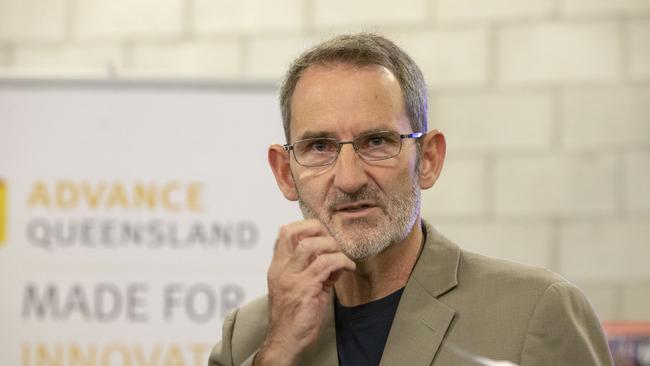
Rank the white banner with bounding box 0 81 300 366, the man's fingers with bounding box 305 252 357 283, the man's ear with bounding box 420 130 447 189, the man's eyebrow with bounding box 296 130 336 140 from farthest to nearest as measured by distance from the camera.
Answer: the white banner with bounding box 0 81 300 366 < the man's ear with bounding box 420 130 447 189 < the man's eyebrow with bounding box 296 130 336 140 < the man's fingers with bounding box 305 252 357 283

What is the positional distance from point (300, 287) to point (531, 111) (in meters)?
2.05

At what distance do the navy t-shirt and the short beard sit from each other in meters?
0.11

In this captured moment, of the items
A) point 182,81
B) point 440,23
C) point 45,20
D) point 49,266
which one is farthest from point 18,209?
point 440,23

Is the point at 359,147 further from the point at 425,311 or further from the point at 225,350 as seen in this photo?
the point at 225,350

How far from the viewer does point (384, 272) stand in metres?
1.98

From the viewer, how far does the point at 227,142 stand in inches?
134

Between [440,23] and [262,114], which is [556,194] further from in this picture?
[262,114]

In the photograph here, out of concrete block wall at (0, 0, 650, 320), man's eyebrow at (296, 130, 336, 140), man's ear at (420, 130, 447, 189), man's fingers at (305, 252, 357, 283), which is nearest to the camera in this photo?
man's fingers at (305, 252, 357, 283)

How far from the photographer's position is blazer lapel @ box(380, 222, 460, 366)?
1.81m

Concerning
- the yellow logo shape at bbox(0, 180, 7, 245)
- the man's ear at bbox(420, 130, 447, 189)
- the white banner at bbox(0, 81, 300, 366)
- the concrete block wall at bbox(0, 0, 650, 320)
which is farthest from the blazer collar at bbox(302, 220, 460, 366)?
the yellow logo shape at bbox(0, 180, 7, 245)

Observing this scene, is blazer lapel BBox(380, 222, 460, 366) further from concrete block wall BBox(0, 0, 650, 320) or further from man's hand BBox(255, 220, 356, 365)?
concrete block wall BBox(0, 0, 650, 320)

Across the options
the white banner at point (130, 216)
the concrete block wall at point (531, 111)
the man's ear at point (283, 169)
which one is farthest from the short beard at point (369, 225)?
the concrete block wall at point (531, 111)

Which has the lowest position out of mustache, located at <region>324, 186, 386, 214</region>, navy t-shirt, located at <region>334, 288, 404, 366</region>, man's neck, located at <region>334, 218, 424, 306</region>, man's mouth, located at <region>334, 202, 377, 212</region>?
navy t-shirt, located at <region>334, 288, 404, 366</region>

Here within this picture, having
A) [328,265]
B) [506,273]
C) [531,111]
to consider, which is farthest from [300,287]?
[531,111]
